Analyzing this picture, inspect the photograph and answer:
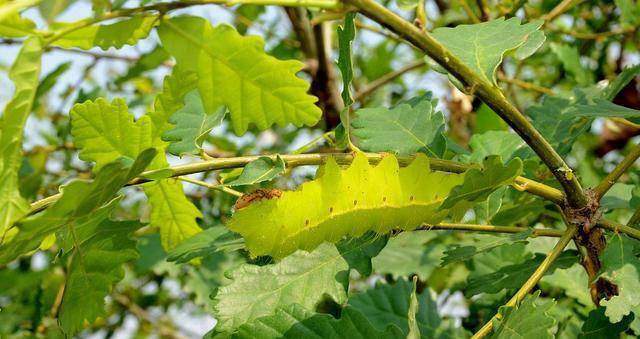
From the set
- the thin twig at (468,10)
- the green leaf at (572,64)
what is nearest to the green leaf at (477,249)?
the thin twig at (468,10)

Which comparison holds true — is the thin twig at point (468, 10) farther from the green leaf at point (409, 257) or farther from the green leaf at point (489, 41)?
the green leaf at point (489, 41)

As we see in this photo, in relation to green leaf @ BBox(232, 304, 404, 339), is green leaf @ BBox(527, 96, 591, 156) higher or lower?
higher

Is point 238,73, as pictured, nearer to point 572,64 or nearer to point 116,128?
point 116,128

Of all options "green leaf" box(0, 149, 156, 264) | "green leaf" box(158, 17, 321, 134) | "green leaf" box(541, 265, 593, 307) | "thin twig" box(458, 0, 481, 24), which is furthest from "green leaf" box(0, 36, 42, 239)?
"thin twig" box(458, 0, 481, 24)

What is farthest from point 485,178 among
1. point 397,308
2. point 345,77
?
point 397,308

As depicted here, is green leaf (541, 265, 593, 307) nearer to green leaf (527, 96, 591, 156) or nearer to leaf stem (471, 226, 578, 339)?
green leaf (527, 96, 591, 156)

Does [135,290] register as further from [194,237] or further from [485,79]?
[485,79]

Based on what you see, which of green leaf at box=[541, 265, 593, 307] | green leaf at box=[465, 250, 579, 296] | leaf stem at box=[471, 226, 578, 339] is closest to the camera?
leaf stem at box=[471, 226, 578, 339]
